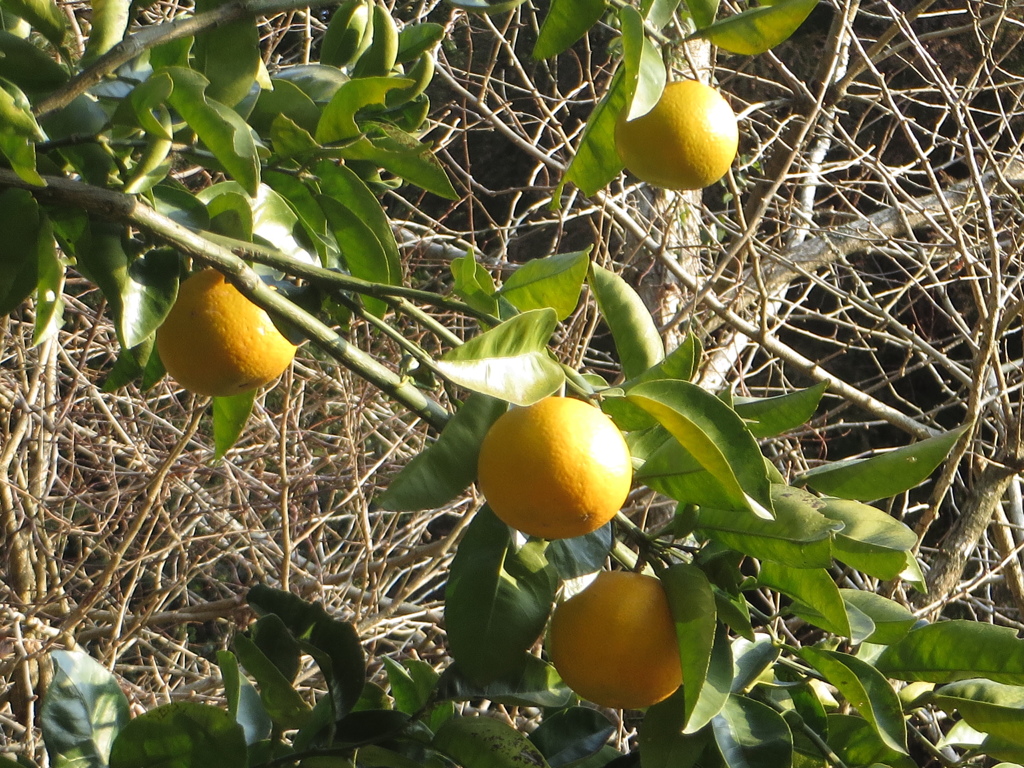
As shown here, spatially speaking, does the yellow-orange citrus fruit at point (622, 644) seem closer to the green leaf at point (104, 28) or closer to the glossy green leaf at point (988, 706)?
the glossy green leaf at point (988, 706)

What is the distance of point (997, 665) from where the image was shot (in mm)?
636

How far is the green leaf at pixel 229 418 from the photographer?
2.58ft

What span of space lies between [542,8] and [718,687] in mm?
3962

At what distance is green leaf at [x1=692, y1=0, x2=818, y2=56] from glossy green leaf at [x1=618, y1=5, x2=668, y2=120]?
0.07 metres

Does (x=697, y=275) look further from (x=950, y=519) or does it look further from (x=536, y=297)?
(x=536, y=297)

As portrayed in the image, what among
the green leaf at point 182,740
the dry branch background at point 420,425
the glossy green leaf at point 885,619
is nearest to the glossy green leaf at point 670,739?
the glossy green leaf at point 885,619

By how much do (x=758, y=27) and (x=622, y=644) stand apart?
0.42 meters

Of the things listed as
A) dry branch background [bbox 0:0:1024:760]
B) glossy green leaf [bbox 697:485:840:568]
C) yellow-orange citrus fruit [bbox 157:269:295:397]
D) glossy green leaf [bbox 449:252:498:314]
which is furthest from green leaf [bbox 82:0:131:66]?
dry branch background [bbox 0:0:1024:760]

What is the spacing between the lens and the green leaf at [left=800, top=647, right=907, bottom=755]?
61 centimetres

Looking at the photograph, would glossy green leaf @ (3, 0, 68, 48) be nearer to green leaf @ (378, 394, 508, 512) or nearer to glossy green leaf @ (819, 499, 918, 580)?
green leaf @ (378, 394, 508, 512)

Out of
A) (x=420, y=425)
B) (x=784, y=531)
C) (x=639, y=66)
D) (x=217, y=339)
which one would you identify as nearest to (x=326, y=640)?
(x=217, y=339)

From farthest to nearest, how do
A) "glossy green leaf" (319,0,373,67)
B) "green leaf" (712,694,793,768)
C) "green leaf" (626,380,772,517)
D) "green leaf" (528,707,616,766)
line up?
"glossy green leaf" (319,0,373,67), "green leaf" (528,707,616,766), "green leaf" (712,694,793,768), "green leaf" (626,380,772,517)

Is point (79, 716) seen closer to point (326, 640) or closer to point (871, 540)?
point (326, 640)

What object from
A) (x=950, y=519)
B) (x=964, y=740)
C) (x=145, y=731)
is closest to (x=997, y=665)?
(x=964, y=740)
